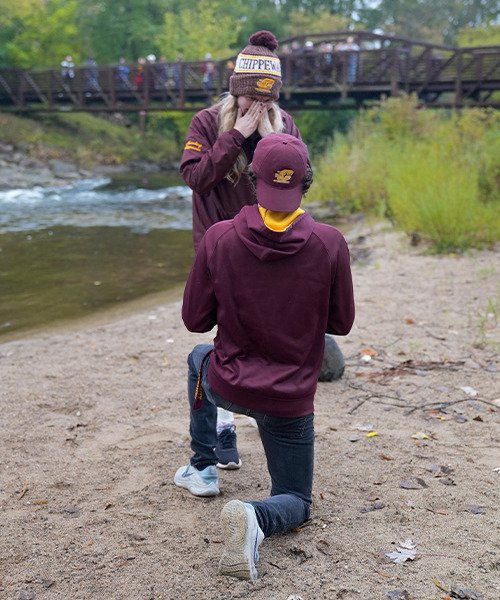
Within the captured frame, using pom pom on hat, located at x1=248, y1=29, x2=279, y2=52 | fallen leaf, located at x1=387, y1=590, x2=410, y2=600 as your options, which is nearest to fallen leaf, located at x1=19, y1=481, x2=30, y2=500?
fallen leaf, located at x1=387, y1=590, x2=410, y2=600

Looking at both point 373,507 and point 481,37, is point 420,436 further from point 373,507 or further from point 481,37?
point 481,37

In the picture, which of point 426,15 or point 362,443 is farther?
point 426,15

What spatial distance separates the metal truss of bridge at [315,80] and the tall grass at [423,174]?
769cm

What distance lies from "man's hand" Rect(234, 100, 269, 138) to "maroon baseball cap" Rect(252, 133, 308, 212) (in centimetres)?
72

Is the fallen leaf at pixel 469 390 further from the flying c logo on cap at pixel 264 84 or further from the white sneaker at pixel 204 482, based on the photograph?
the flying c logo on cap at pixel 264 84

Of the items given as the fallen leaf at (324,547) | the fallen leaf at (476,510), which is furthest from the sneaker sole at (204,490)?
the fallen leaf at (476,510)

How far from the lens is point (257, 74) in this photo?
343 cm

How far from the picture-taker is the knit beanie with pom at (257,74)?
135 inches

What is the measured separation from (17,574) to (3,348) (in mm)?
4001

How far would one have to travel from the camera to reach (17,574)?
113 inches

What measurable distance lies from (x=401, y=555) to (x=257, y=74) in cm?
208

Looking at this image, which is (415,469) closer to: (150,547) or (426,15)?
(150,547)

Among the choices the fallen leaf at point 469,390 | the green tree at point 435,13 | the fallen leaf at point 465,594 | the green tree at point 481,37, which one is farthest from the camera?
the green tree at point 435,13

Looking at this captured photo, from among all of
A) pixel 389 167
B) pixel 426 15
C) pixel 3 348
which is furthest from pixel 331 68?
pixel 426 15
